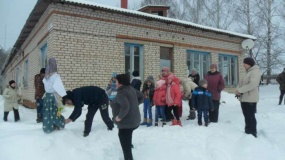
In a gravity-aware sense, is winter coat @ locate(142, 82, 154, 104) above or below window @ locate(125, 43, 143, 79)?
below

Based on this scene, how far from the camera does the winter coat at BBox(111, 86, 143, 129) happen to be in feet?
14.2

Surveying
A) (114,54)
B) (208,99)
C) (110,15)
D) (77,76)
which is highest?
(110,15)

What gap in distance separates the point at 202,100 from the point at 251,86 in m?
1.44

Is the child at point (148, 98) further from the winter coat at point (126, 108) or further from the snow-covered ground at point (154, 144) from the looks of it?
the winter coat at point (126, 108)

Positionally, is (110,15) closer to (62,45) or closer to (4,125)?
(62,45)

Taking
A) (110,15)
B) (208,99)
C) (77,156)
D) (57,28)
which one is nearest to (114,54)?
(110,15)

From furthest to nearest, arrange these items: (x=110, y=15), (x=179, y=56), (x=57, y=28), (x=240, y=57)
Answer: (x=240, y=57) → (x=179, y=56) → (x=110, y=15) → (x=57, y=28)

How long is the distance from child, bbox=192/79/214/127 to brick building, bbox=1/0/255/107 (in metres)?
4.15

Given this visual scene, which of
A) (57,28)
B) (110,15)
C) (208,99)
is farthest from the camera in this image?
(110,15)

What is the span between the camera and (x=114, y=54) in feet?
33.9

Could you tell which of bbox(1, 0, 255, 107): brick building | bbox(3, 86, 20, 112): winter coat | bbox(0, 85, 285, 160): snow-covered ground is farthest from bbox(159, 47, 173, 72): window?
bbox(0, 85, 285, 160): snow-covered ground

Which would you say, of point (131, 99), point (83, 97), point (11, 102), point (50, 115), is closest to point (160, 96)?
point (83, 97)

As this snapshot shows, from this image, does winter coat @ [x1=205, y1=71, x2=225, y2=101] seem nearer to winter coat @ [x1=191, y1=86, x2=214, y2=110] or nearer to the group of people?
the group of people

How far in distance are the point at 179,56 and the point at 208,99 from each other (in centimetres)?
602
